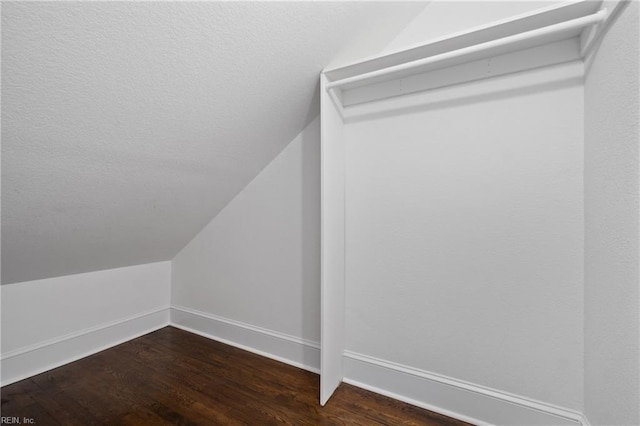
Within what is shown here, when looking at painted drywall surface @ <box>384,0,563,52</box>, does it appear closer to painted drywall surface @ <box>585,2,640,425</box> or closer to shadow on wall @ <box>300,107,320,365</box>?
painted drywall surface @ <box>585,2,640,425</box>

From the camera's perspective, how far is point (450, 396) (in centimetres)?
144

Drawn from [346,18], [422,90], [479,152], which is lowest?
[479,152]

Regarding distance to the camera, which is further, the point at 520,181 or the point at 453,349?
the point at 453,349

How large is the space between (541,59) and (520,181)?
0.57 m

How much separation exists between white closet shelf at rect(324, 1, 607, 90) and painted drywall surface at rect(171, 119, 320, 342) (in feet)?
1.90

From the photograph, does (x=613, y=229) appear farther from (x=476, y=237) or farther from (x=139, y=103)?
(x=139, y=103)

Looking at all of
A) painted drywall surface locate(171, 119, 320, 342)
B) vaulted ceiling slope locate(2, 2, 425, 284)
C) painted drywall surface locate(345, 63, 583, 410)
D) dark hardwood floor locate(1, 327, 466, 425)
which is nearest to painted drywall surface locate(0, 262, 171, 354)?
vaulted ceiling slope locate(2, 2, 425, 284)

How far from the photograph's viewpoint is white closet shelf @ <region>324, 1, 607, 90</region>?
3.55 ft

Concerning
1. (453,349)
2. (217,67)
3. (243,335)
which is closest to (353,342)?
(453,349)

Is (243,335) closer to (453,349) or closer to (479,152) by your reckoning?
(453,349)

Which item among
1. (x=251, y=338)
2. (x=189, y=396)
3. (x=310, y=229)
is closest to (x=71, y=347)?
(x=189, y=396)

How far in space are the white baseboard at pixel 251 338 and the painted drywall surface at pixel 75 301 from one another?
33cm

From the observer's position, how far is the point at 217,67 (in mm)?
1208

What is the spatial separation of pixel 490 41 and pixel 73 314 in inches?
122
